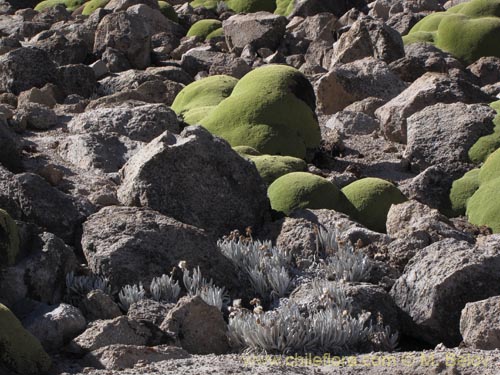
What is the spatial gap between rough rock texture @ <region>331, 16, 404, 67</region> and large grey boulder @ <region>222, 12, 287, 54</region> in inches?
104

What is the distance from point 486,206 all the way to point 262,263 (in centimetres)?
322

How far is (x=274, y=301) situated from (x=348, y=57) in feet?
32.5

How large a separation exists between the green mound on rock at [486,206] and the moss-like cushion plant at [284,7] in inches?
510

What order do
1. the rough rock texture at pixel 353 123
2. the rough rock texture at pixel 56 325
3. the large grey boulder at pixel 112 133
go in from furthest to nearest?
the rough rock texture at pixel 353 123 → the large grey boulder at pixel 112 133 → the rough rock texture at pixel 56 325

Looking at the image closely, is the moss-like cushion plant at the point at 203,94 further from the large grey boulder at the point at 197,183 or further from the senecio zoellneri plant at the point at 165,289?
the senecio zoellneri plant at the point at 165,289

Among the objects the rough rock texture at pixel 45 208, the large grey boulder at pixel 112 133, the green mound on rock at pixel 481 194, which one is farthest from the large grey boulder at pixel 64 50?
Result: the rough rock texture at pixel 45 208

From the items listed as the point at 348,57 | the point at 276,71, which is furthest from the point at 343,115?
the point at 348,57

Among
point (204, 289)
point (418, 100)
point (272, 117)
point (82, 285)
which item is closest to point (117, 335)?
point (82, 285)

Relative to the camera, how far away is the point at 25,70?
48.1 ft

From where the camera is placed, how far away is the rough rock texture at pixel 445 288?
6832 mm

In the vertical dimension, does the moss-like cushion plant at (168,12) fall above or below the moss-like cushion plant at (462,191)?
below

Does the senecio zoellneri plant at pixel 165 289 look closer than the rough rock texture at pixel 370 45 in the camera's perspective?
Yes

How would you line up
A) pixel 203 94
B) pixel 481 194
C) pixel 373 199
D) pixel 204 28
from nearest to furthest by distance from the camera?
1. pixel 373 199
2. pixel 481 194
3. pixel 203 94
4. pixel 204 28

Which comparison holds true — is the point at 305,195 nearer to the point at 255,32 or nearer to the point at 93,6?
the point at 255,32
